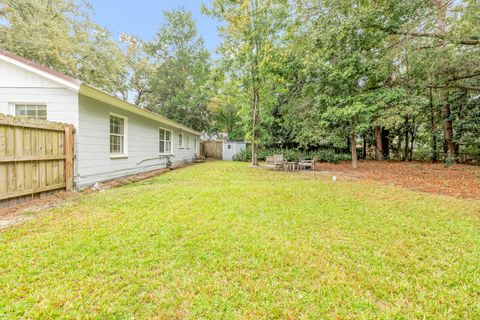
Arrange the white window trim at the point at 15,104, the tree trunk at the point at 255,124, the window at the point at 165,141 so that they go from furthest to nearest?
the tree trunk at the point at 255,124 < the window at the point at 165,141 < the white window trim at the point at 15,104

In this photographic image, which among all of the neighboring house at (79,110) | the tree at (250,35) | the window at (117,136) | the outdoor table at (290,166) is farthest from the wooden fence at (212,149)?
the window at (117,136)

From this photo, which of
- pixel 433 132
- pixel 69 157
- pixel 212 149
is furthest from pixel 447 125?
pixel 69 157

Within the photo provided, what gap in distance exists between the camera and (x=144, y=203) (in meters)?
4.76

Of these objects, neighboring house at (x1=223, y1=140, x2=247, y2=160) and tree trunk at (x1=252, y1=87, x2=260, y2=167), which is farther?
neighboring house at (x1=223, y1=140, x2=247, y2=160)

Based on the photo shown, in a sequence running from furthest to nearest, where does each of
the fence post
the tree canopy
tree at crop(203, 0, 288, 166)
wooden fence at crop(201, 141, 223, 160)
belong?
wooden fence at crop(201, 141, 223, 160) < tree at crop(203, 0, 288, 166) < the tree canopy < the fence post

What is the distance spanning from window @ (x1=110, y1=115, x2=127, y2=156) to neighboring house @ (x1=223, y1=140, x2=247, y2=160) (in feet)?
41.1

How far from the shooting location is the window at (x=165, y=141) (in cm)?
1245

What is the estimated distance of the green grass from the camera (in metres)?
1.86

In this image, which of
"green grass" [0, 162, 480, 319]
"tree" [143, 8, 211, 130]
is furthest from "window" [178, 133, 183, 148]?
"green grass" [0, 162, 480, 319]

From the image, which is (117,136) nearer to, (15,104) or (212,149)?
(15,104)

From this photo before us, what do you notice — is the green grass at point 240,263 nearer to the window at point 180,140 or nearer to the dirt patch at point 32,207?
the dirt patch at point 32,207

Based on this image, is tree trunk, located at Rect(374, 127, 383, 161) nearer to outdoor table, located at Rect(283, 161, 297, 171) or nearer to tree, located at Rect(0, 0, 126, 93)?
outdoor table, located at Rect(283, 161, 297, 171)

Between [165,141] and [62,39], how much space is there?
7.99 meters

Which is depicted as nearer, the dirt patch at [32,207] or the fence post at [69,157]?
the dirt patch at [32,207]
